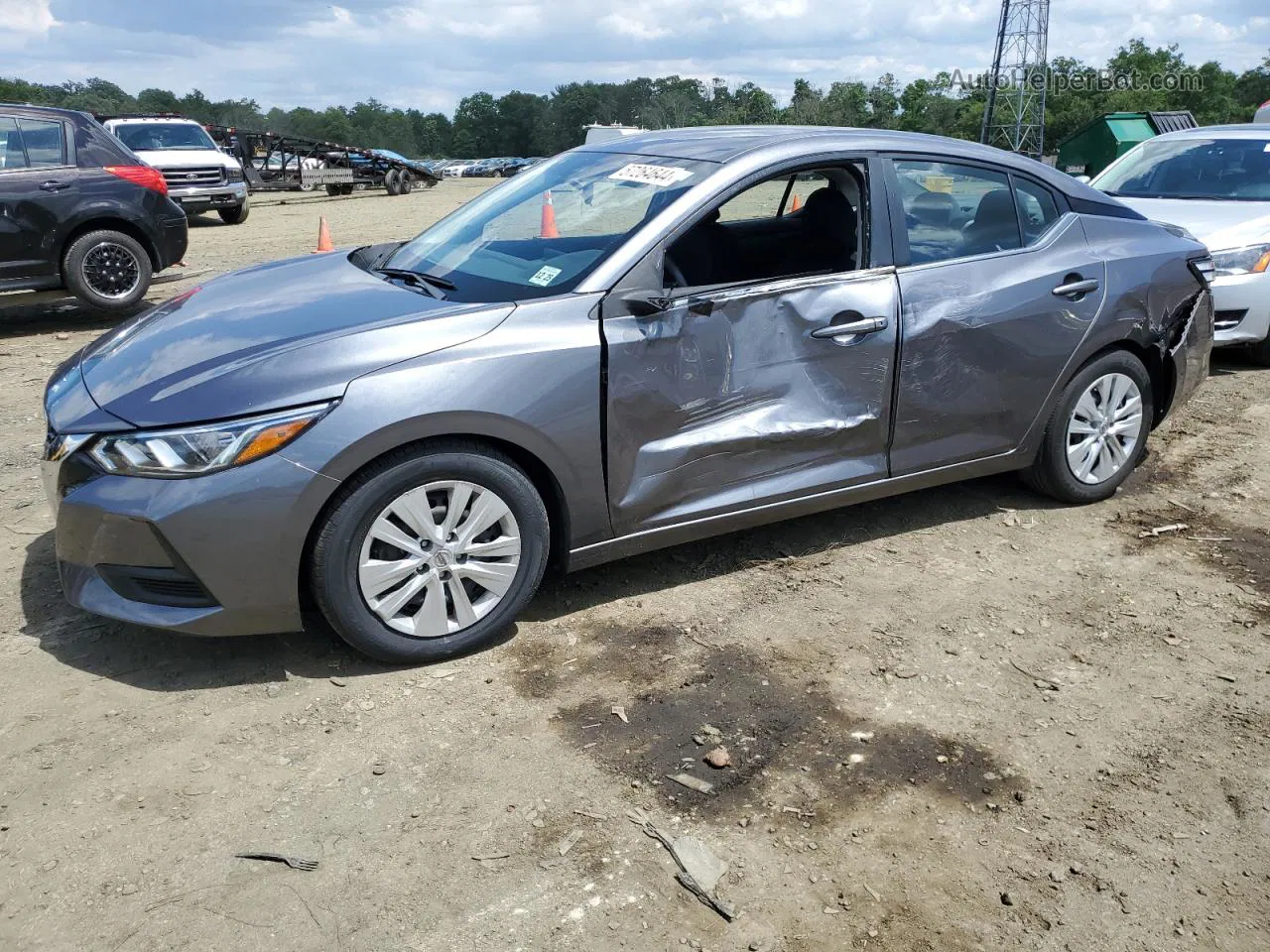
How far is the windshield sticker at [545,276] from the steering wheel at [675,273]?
0.40m

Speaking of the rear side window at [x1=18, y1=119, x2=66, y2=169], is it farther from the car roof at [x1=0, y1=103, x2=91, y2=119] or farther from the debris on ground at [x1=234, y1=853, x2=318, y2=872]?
the debris on ground at [x1=234, y1=853, x2=318, y2=872]

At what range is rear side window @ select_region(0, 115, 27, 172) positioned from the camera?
873cm

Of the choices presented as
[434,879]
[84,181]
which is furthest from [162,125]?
[434,879]

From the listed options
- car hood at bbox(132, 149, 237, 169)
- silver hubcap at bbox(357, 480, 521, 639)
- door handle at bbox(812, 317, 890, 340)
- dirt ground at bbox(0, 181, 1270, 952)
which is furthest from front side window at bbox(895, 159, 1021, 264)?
car hood at bbox(132, 149, 237, 169)

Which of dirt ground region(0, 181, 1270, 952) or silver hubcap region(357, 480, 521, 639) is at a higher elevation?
silver hubcap region(357, 480, 521, 639)

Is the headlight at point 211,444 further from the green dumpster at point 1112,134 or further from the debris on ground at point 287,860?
the green dumpster at point 1112,134

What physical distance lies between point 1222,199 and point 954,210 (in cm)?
474

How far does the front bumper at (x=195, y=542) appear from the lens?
3.26 metres

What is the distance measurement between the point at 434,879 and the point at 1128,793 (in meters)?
1.90

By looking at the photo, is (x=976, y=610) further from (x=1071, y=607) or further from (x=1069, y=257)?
(x=1069, y=257)

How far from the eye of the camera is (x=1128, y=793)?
10.1ft

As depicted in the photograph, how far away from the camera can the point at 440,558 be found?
359cm

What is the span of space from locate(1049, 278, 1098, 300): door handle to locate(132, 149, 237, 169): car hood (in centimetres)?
1700

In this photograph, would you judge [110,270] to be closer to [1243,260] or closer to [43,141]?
[43,141]
